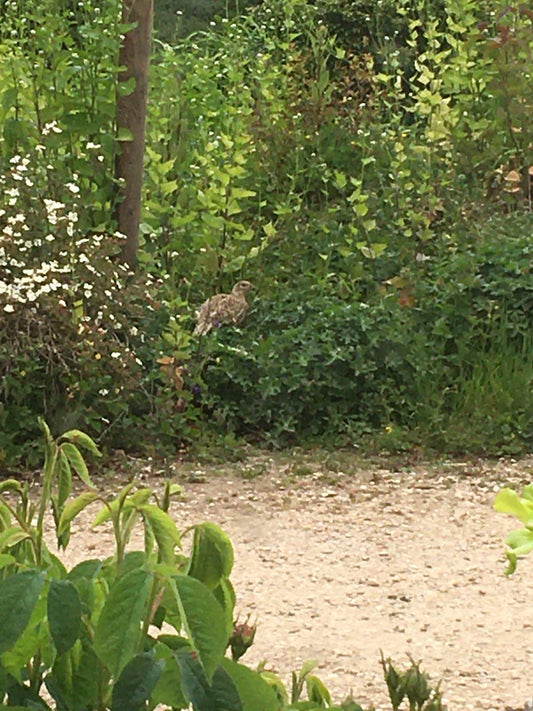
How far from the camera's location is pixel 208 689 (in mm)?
1567

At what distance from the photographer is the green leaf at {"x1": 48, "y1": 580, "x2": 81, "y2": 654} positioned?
5.12 feet

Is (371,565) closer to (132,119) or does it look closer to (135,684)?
(132,119)

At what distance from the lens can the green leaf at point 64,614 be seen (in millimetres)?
1560

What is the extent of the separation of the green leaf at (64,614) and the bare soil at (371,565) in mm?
1836

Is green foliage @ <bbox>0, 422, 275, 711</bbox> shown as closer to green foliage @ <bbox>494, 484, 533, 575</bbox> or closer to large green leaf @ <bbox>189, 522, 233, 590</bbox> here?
large green leaf @ <bbox>189, 522, 233, 590</bbox>

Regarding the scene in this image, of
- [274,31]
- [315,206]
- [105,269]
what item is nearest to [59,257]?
[105,269]

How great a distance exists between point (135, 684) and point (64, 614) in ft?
0.42

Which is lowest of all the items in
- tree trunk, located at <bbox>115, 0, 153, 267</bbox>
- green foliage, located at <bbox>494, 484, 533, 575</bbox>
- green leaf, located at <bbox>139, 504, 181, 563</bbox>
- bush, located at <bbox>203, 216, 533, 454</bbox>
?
bush, located at <bbox>203, 216, 533, 454</bbox>

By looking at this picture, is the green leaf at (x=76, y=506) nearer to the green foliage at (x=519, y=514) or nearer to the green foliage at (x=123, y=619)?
the green foliage at (x=123, y=619)

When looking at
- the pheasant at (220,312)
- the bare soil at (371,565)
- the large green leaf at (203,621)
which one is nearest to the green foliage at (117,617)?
the large green leaf at (203,621)

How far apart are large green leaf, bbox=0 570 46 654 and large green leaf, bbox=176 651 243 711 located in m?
0.19

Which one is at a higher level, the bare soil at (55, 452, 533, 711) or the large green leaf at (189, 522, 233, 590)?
the large green leaf at (189, 522, 233, 590)

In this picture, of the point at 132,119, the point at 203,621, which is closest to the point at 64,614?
the point at 203,621

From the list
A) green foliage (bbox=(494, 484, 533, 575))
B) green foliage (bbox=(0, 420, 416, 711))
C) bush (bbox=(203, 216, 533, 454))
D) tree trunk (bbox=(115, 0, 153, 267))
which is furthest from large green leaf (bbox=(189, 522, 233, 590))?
A: tree trunk (bbox=(115, 0, 153, 267))
